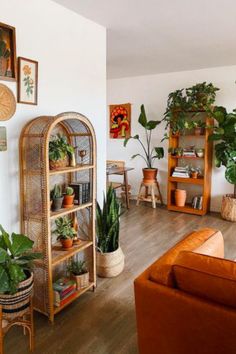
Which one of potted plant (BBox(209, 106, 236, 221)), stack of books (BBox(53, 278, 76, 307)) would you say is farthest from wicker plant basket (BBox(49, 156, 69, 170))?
potted plant (BBox(209, 106, 236, 221))

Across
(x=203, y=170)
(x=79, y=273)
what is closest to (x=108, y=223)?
(x=79, y=273)

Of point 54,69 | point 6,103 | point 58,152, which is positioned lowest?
point 58,152

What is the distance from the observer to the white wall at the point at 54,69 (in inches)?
81.7

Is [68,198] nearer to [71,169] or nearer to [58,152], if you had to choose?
[71,169]

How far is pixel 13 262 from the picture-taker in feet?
5.71

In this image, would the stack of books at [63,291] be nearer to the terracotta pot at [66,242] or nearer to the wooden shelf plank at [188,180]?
the terracotta pot at [66,242]

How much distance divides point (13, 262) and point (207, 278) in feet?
3.58

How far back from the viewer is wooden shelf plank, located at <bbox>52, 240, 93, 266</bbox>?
2168 millimetres

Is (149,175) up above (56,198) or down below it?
below

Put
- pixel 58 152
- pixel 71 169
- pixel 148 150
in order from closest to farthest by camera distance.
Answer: pixel 58 152 → pixel 71 169 → pixel 148 150

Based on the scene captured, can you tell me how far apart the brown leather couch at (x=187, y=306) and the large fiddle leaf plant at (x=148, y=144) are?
3.79m

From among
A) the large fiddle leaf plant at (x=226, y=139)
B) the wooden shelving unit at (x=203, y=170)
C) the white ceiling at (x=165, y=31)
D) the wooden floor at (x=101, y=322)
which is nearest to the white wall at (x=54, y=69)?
the white ceiling at (x=165, y=31)

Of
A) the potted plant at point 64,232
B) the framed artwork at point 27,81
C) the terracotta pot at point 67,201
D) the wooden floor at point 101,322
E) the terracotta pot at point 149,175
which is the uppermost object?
the framed artwork at point 27,81

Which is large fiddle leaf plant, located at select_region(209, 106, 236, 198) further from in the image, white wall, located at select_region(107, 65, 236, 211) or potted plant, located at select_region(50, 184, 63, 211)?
potted plant, located at select_region(50, 184, 63, 211)
